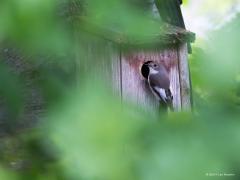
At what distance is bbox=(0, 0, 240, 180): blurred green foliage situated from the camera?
55 cm

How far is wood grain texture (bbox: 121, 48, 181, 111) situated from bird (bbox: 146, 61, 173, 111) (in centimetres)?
5

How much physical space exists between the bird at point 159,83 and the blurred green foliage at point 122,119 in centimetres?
231

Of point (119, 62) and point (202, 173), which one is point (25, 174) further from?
point (119, 62)

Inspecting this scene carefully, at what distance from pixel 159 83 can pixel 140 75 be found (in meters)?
0.16

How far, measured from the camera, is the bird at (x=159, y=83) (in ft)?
10.1

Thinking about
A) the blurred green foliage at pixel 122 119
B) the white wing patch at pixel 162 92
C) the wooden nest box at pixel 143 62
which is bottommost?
the blurred green foliage at pixel 122 119

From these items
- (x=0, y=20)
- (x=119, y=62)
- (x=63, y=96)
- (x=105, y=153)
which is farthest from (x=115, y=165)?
(x=119, y=62)

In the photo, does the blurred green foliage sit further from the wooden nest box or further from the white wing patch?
the white wing patch

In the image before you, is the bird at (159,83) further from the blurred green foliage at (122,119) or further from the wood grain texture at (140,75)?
the blurred green foliage at (122,119)

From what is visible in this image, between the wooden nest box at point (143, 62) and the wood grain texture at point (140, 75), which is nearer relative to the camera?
the wooden nest box at point (143, 62)

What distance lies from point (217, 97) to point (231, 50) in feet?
0.22

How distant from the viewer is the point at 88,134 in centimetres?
56

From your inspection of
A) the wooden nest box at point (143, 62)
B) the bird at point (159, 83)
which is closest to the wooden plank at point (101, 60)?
the wooden nest box at point (143, 62)

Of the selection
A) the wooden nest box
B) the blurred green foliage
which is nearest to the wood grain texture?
the wooden nest box
